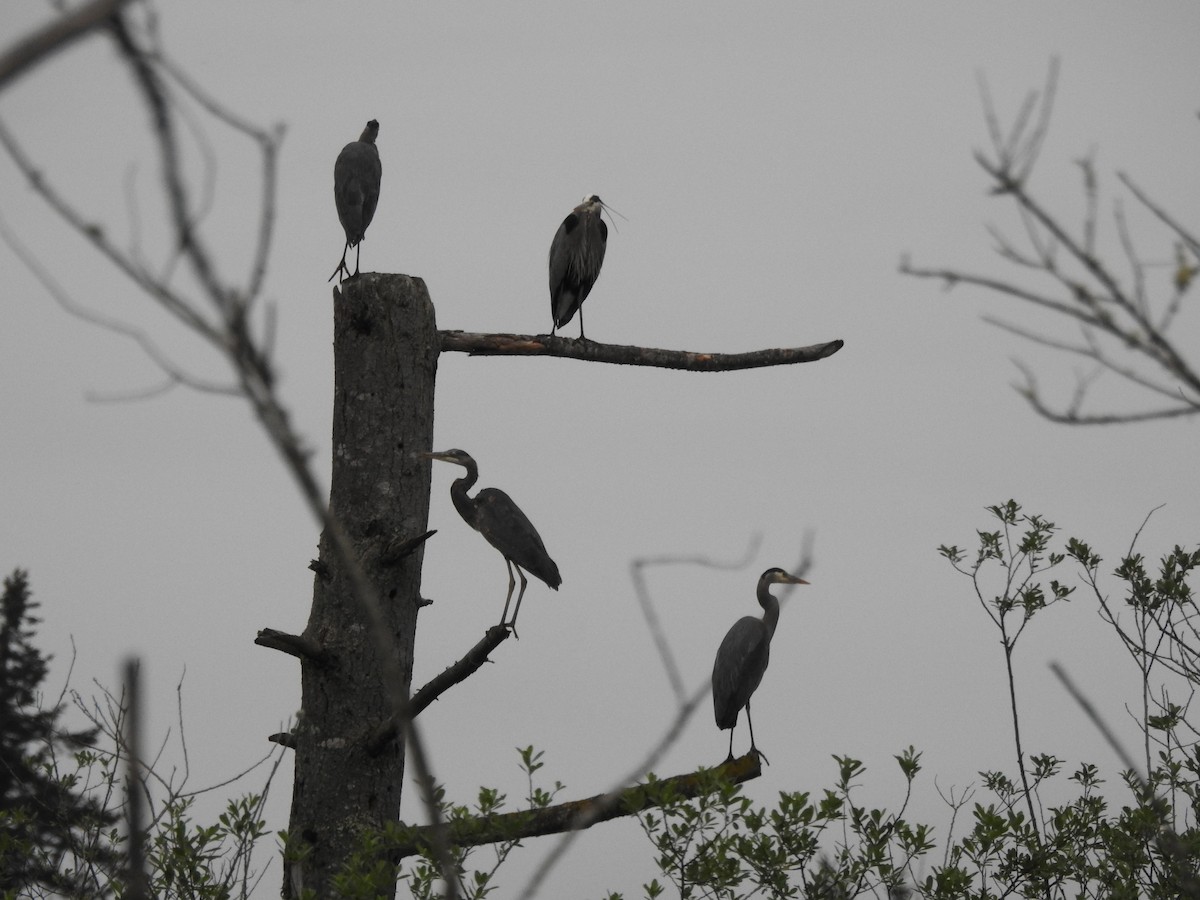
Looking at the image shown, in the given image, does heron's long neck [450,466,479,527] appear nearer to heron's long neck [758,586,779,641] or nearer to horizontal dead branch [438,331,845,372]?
horizontal dead branch [438,331,845,372]

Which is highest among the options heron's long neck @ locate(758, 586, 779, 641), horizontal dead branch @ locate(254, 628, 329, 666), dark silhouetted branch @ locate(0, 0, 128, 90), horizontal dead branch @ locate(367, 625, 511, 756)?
heron's long neck @ locate(758, 586, 779, 641)

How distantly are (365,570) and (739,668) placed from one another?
11.3ft

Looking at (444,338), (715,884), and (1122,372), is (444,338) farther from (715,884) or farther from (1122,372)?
(1122,372)

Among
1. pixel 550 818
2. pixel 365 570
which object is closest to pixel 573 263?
pixel 365 570

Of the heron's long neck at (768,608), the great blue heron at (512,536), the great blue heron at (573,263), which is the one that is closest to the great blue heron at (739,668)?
→ the heron's long neck at (768,608)

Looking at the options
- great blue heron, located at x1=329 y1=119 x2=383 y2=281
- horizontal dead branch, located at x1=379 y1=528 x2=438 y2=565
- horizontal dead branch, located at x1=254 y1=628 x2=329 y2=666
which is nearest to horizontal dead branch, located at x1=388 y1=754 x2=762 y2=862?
horizontal dead branch, located at x1=254 y1=628 x2=329 y2=666

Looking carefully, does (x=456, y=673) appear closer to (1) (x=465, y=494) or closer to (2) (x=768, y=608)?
(1) (x=465, y=494)

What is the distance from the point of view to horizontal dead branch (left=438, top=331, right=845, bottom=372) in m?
5.84

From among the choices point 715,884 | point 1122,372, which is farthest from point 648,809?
point 1122,372

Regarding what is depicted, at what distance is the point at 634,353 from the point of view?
616 cm

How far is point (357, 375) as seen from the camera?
17.7 ft

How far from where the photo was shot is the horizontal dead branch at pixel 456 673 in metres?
4.85

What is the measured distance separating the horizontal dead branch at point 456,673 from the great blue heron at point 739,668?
312cm

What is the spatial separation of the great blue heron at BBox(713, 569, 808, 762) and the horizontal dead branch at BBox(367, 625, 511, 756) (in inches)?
123
